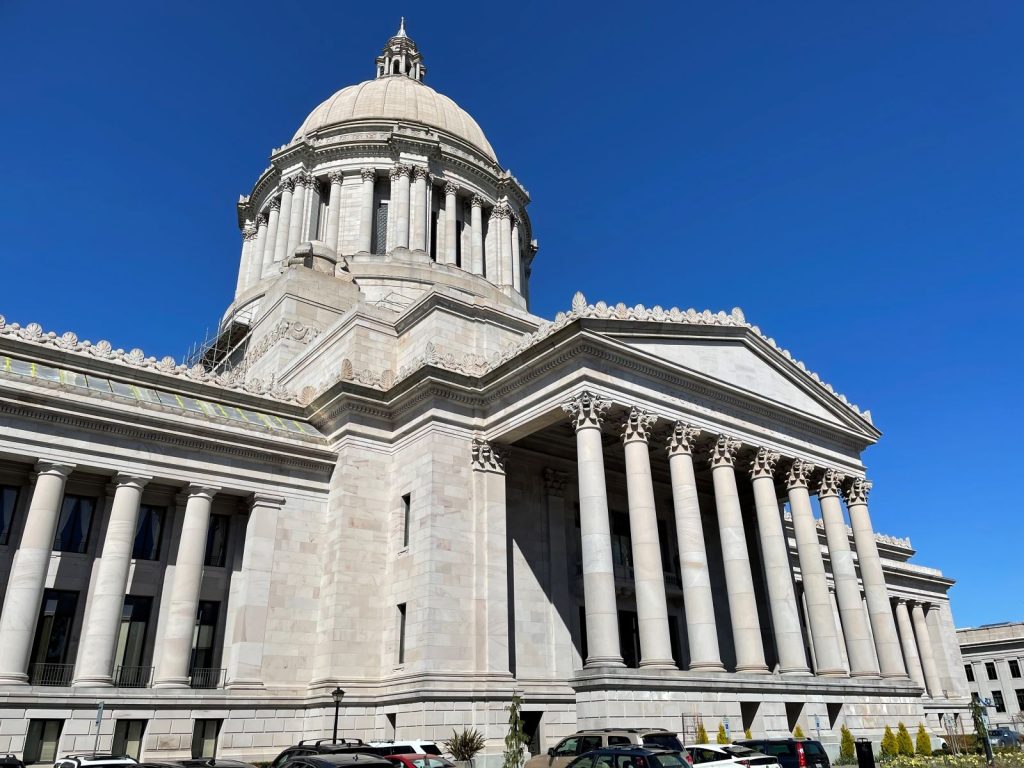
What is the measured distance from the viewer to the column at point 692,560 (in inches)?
1171

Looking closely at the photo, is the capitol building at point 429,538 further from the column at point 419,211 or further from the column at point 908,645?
the column at point 908,645

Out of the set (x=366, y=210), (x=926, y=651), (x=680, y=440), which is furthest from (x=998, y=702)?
(x=366, y=210)

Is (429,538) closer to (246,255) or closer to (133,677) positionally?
(133,677)

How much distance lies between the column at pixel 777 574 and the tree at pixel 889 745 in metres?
3.60

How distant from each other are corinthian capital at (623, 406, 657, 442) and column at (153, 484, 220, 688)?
16561 millimetres

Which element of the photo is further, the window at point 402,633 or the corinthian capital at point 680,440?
the corinthian capital at point 680,440

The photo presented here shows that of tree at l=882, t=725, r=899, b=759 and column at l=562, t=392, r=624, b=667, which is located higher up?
column at l=562, t=392, r=624, b=667

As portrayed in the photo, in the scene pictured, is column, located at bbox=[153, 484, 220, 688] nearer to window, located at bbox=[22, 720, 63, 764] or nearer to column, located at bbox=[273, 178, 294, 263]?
window, located at bbox=[22, 720, 63, 764]

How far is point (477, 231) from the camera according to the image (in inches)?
2454

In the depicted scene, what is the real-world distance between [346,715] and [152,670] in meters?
→ 7.35

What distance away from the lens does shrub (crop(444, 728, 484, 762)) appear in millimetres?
27828

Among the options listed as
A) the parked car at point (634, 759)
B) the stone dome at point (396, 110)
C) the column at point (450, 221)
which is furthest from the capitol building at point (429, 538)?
the stone dome at point (396, 110)

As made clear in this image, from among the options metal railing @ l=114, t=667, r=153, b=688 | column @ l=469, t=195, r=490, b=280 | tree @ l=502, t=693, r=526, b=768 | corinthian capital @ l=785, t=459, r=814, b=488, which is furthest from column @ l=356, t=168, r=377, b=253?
tree @ l=502, t=693, r=526, b=768

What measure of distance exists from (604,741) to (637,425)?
498 inches
